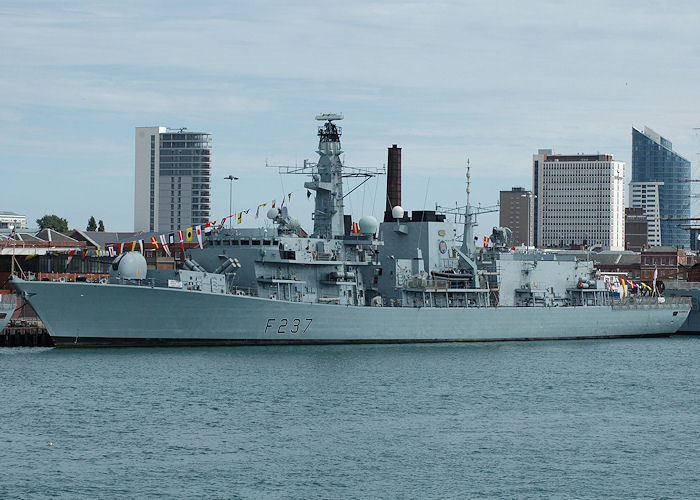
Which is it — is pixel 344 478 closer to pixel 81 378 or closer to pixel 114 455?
pixel 114 455

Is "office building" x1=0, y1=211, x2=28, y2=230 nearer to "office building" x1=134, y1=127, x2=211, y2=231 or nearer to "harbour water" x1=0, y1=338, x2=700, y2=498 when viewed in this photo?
"office building" x1=134, y1=127, x2=211, y2=231

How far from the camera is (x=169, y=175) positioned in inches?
7052

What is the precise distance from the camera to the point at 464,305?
5594cm

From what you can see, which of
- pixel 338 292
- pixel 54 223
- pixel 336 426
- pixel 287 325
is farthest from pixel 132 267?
pixel 54 223

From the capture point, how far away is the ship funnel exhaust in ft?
217

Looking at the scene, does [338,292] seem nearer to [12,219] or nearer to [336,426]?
[336,426]

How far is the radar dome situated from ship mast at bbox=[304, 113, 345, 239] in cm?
1093

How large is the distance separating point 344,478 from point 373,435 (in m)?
4.61

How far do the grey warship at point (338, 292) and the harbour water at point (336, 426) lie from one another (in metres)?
1.58

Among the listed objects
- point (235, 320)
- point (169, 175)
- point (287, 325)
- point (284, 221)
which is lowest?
point (287, 325)

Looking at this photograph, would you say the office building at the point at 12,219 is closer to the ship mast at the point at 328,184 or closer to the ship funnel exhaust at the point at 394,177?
the ship funnel exhaust at the point at 394,177

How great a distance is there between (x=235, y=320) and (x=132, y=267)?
509 centimetres

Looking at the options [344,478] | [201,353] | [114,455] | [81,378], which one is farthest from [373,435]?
[201,353]

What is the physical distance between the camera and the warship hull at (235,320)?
45.8 metres
